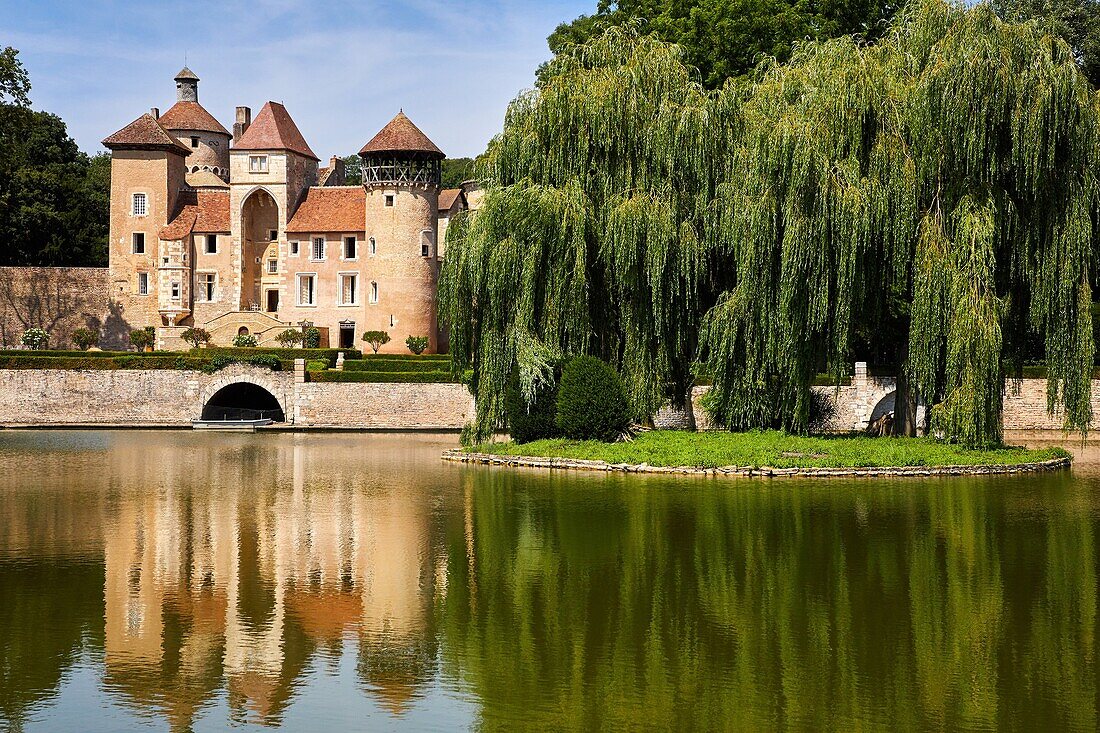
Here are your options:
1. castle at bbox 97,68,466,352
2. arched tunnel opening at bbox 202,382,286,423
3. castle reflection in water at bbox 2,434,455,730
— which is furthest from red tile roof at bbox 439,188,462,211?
castle reflection in water at bbox 2,434,455,730

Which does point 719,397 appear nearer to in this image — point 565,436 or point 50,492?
point 565,436

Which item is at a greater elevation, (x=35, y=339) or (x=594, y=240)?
(x=594, y=240)

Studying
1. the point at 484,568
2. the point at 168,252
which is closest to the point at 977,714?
the point at 484,568

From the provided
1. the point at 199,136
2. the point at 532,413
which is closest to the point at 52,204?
the point at 199,136

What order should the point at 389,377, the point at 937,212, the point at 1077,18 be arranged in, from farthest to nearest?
1. the point at 1077,18
2. the point at 389,377
3. the point at 937,212

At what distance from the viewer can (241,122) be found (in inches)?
2357

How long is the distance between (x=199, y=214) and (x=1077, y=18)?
3594 cm

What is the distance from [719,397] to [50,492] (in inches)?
518

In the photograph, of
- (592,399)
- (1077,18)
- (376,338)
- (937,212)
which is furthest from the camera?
(376,338)

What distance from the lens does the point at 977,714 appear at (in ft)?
30.8

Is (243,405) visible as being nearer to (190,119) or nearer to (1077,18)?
(190,119)

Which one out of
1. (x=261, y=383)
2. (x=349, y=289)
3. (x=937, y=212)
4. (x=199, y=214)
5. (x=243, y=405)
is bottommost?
(x=243, y=405)

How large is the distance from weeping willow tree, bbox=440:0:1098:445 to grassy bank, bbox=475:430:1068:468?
0.62m

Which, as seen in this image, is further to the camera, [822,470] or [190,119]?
[190,119]
